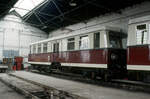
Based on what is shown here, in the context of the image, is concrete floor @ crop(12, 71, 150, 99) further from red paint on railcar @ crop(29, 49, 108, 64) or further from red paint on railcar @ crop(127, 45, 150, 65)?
red paint on railcar @ crop(29, 49, 108, 64)

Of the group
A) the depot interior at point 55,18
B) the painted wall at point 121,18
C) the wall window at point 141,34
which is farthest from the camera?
the depot interior at point 55,18

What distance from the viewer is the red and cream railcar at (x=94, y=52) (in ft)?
30.9

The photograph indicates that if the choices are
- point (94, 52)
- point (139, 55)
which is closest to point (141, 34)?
point (139, 55)

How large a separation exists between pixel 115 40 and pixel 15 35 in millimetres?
19929

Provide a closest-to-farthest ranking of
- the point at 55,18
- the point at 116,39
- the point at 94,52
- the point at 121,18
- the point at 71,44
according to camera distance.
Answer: the point at 94,52, the point at 116,39, the point at 71,44, the point at 121,18, the point at 55,18

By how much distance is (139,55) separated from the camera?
759 centimetres

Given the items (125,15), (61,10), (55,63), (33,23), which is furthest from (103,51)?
(33,23)

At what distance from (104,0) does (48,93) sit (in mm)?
10257

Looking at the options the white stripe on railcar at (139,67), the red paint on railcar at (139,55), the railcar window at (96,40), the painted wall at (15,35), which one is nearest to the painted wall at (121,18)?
the railcar window at (96,40)

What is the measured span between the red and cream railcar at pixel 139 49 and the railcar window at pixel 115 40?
5.49ft

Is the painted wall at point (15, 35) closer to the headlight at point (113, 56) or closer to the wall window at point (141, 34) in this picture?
the headlight at point (113, 56)

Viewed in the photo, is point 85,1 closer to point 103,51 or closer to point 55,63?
point 55,63

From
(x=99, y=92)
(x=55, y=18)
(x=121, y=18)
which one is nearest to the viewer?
(x=99, y=92)

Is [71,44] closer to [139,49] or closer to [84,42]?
[84,42]
